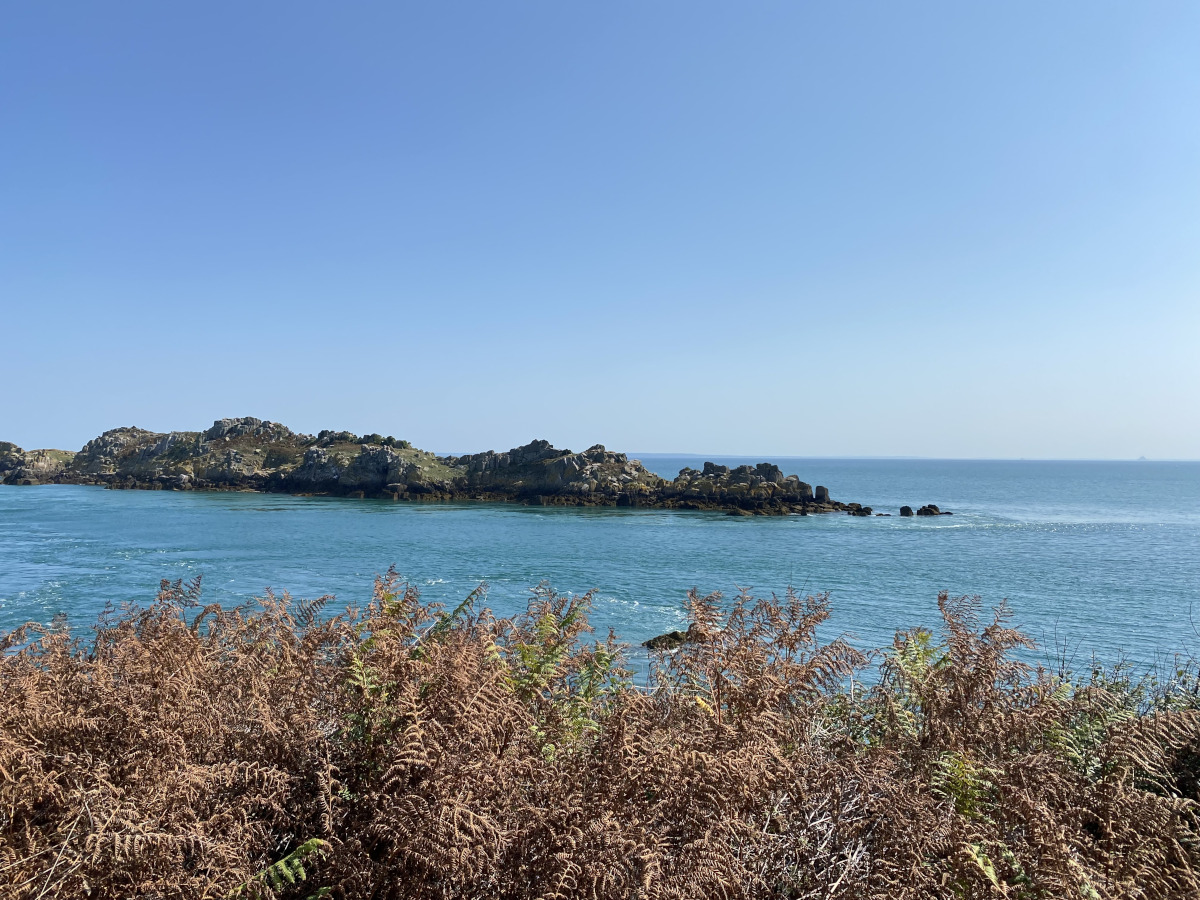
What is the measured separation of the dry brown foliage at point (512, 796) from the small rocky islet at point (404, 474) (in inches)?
2641

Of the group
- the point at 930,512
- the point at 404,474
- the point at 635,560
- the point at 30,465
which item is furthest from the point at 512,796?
the point at 30,465

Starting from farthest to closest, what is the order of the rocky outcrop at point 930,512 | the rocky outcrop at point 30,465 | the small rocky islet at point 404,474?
the rocky outcrop at point 30,465 → the small rocky islet at point 404,474 → the rocky outcrop at point 930,512

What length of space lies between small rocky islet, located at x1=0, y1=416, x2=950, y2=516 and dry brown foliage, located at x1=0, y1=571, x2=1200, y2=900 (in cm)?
6708

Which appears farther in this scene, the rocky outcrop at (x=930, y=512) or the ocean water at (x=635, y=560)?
the rocky outcrop at (x=930, y=512)

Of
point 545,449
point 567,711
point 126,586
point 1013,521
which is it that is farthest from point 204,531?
point 1013,521

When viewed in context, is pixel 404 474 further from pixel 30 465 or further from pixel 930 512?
pixel 30 465

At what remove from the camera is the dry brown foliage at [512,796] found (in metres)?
2.77

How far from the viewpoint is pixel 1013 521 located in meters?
66.9

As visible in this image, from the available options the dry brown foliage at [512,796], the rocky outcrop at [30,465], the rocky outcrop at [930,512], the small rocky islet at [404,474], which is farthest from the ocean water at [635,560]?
the rocky outcrop at [30,465]

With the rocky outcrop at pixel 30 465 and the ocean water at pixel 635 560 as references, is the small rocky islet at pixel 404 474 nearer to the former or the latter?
the rocky outcrop at pixel 30 465

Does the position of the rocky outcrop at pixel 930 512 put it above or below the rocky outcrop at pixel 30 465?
below

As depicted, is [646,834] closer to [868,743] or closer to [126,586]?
[868,743]

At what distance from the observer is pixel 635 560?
130 feet

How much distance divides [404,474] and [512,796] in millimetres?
Answer: 87635
